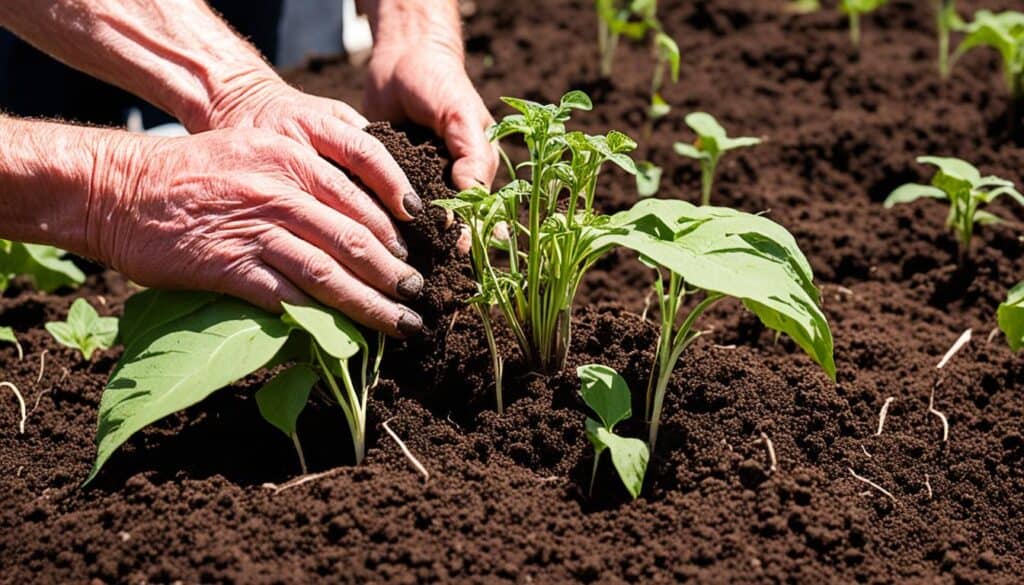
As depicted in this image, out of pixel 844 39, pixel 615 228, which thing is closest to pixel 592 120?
pixel 844 39

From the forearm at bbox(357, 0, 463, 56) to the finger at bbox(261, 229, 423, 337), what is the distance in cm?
109

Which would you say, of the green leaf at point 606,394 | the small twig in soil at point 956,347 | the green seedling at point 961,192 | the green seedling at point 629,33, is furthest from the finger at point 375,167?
the green seedling at point 629,33

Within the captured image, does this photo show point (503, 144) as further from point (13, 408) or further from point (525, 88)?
point (13, 408)

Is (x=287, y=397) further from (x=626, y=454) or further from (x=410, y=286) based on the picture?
(x=626, y=454)

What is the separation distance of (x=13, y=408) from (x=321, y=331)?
36.9 inches

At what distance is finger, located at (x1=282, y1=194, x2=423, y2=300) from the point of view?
7.30ft

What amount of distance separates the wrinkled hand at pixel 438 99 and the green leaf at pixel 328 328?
1.78 feet

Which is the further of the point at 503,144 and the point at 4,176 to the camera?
the point at 503,144

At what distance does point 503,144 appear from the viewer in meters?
4.12

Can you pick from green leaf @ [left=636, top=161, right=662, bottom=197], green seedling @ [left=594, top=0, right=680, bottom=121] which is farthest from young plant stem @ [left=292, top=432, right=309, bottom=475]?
green seedling @ [left=594, top=0, right=680, bottom=121]

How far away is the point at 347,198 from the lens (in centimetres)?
229

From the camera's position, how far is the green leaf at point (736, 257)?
6.36 ft

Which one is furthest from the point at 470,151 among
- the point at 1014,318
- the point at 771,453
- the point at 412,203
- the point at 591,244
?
the point at 1014,318

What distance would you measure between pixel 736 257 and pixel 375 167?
75 centimetres
